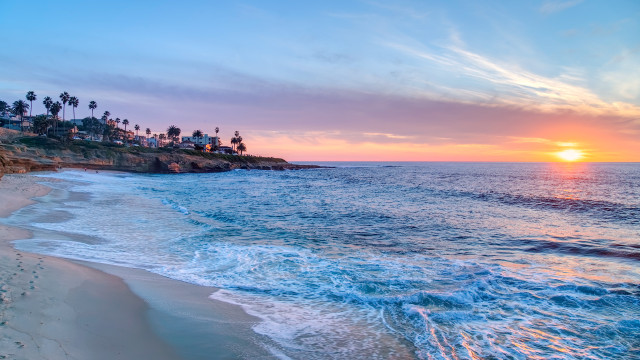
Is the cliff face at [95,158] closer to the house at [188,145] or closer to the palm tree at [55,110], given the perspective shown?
the palm tree at [55,110]

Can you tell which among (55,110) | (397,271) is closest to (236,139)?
(55,110)

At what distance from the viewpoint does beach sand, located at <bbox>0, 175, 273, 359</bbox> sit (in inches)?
193

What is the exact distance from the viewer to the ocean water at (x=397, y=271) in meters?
5.98

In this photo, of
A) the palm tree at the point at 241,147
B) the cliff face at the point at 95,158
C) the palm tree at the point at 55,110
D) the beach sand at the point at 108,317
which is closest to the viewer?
the beach sand at the point at 108,317

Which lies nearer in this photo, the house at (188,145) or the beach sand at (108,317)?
the beach sand at (108,317)

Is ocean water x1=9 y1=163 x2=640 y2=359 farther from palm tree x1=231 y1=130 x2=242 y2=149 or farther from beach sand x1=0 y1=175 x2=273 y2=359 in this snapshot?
palm tree x1=231 y1=130 x2=242 y2=149

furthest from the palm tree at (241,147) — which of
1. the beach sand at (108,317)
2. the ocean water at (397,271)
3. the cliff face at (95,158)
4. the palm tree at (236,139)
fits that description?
the beach sand at (108,317)

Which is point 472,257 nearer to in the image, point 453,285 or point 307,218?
point 453,285

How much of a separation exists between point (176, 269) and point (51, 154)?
61489 millimetres

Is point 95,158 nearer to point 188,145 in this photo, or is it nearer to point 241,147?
point 188,145

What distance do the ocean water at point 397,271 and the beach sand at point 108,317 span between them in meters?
0.63

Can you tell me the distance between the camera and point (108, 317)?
6.14m

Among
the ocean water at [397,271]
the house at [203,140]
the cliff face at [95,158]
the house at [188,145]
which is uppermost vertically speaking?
the house at [203,140]

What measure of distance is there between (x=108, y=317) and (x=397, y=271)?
7137 mm
